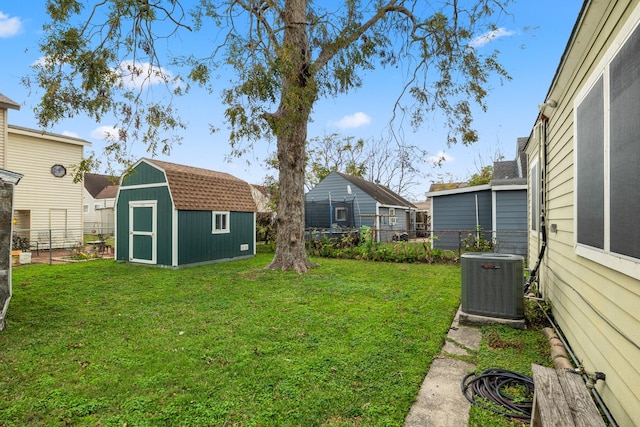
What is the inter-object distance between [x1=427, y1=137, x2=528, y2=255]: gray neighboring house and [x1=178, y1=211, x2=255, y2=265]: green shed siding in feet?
21.6

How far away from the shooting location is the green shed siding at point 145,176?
10086 millimetres

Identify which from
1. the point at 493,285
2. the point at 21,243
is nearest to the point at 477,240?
the point at 493,285

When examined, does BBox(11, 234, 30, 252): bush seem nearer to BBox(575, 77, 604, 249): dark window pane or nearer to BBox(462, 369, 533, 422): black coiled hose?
BBox(462, 369, 533, 422): black coiled hose

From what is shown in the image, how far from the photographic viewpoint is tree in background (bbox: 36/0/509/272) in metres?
6.81

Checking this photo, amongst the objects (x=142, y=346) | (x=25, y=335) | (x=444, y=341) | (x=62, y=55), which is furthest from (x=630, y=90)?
(x=62, y=55)

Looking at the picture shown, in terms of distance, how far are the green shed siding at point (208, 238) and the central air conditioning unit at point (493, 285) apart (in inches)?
314

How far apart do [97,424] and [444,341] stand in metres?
3.38

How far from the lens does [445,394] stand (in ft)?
8.98

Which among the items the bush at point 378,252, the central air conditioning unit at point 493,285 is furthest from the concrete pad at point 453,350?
the bush at point 378,252

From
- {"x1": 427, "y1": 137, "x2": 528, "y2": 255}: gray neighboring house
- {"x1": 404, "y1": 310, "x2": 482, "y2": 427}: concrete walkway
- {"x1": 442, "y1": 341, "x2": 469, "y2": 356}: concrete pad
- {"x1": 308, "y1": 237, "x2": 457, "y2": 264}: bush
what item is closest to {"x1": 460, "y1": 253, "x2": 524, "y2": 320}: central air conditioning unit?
{"x1": 404, "y1": 310, "x2": 482, "y2": 427}: concrete walkway

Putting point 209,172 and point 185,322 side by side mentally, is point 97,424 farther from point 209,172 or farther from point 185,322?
point 209,172

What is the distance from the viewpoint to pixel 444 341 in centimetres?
395

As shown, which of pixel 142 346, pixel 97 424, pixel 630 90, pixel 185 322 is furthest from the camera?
pixel 185 322

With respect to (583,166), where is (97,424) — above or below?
below
